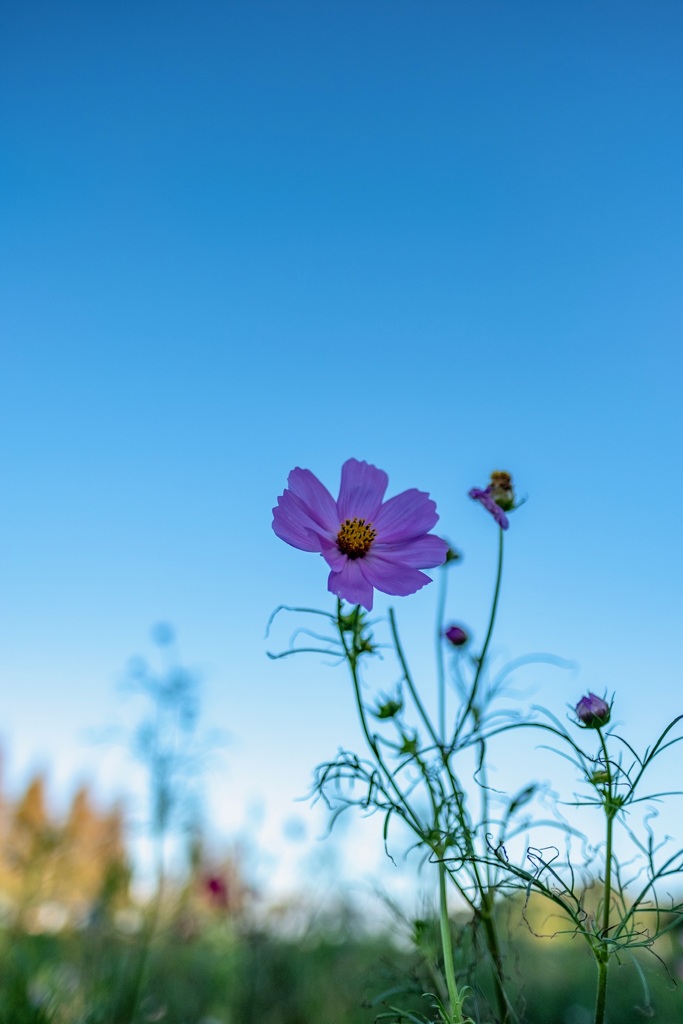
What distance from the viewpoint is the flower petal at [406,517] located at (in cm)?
79

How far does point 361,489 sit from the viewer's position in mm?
846

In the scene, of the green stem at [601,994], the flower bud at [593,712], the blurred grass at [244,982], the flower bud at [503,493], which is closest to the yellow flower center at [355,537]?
the flower bud at [503,493]

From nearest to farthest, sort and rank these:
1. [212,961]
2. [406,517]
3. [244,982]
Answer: [406,517], [244,982], [212,961]

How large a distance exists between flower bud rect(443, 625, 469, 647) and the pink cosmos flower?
9.6 inches

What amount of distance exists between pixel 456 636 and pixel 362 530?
0.27 m

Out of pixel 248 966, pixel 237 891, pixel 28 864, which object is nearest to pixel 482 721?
pixel 237 891

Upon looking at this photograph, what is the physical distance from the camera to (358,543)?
79 centimetres

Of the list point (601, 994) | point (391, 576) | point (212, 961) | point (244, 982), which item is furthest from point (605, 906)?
point (212, 961)

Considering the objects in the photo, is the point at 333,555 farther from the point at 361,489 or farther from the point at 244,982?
the point at 244,982

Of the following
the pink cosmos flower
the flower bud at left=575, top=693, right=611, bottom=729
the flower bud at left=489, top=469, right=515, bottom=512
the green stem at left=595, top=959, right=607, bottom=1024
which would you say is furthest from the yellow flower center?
the green stem at left=595, top=959, right=607, bottom=1024

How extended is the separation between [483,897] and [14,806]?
671 inches

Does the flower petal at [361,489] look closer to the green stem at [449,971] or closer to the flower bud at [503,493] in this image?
the flower bud at [503,493]

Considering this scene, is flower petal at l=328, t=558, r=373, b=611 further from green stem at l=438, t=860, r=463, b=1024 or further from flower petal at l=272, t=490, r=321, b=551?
green stem at l=438, t=860, r=463, b=1024

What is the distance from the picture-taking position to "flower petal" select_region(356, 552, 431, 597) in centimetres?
73
